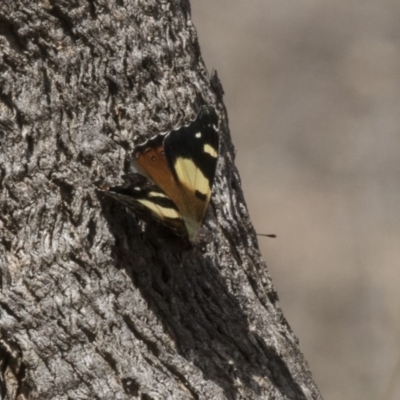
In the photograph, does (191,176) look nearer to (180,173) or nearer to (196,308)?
(180,173)

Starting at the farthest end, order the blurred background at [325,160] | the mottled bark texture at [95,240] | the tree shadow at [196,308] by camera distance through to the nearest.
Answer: the blurred background at [325,160] → the tree shadow at [196,308] → the mottled bark texture at [95,240]

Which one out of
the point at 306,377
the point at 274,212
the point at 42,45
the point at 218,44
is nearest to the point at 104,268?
the point at 42,45

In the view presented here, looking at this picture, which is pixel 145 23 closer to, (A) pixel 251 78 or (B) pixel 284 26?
(A) pixel 251 78

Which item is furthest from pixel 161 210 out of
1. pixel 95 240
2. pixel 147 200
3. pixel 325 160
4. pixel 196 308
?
pixel 325 160

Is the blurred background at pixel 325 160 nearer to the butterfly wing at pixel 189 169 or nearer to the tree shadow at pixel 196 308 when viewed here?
the tree shadow at pixel 196 308

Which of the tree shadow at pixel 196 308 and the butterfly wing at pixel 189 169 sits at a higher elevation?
the butterfly wing at pixel 189 169

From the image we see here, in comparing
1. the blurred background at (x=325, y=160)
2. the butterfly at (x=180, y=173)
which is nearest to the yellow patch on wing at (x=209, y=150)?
the butterfly at (x=180, y=173)

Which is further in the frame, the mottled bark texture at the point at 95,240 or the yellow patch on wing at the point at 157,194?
the yellow patch on wing at the point at 157,194
